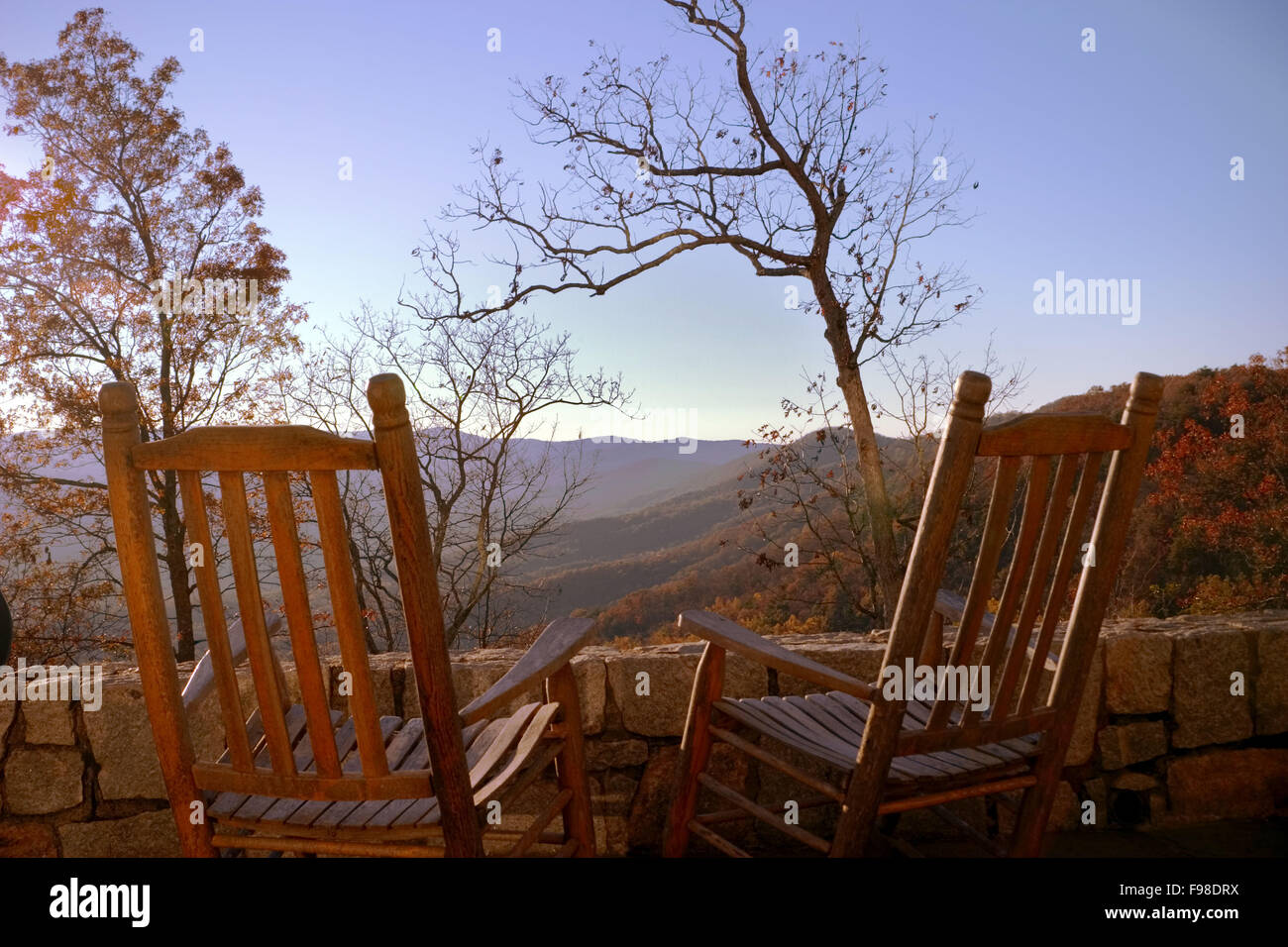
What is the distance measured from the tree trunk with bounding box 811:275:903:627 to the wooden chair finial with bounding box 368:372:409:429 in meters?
3.62

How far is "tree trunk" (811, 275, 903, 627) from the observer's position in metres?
4.26

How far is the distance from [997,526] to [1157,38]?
4.97 meters

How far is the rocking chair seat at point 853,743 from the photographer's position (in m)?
1.23

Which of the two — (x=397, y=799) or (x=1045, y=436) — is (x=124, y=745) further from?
(x=1045, y=436)

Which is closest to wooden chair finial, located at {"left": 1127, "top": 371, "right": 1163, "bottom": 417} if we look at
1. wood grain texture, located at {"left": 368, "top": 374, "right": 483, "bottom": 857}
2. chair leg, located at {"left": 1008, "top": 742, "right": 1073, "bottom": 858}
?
chair leg, located at {"left": 1008, "top": 742, "right": 1073, "bottom": 858}

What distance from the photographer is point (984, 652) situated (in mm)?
1254

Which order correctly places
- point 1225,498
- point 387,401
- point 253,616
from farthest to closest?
point 1225,498, point 253,616, point 387,401

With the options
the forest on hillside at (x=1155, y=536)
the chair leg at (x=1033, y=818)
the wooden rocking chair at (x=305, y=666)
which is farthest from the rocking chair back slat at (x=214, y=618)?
the forest on hillside at (x=1155, y=536)

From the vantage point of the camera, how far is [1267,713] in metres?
1.95

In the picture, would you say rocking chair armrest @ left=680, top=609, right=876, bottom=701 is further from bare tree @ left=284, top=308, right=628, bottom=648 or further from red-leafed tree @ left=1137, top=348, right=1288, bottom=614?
red-leafed tree @ left=1137, top=348, right=1288, bottom=614

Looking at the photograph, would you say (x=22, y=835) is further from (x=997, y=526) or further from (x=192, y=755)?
(x=997, y=526)

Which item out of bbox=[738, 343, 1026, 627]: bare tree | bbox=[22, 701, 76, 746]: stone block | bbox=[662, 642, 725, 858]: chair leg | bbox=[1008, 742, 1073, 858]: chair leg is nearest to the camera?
bbox=[1008, 742, 1073, 858]: chair leg

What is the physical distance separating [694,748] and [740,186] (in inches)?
151

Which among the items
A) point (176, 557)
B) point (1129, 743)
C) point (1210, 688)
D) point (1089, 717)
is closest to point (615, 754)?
point (1089, 717)
